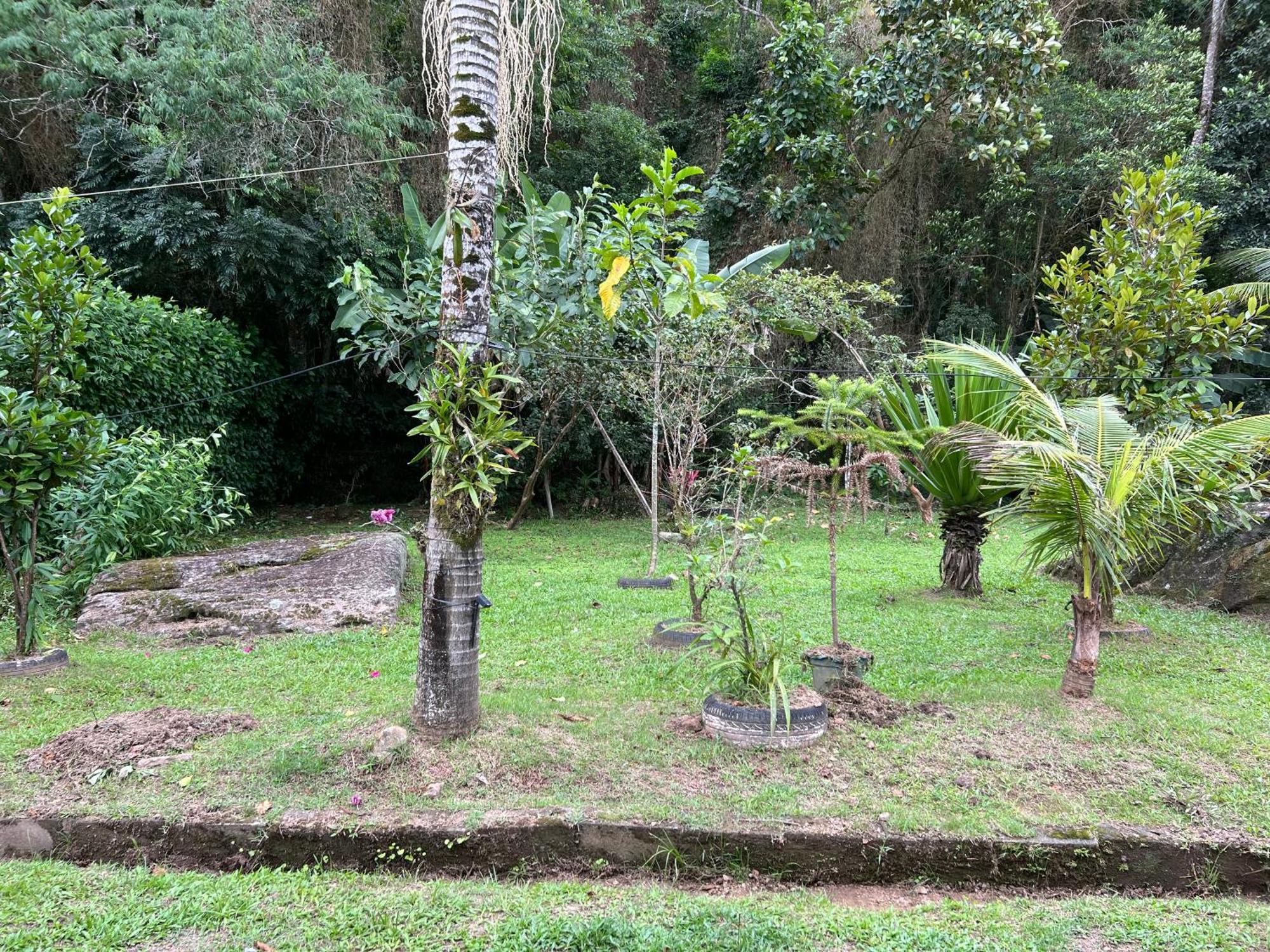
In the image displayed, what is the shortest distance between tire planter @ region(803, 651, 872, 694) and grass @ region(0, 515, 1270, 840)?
14cm

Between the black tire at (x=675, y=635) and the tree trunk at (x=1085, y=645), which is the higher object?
the tree trunk at (x=1085, y=645)

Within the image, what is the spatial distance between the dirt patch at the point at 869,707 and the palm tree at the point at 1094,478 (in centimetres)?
81

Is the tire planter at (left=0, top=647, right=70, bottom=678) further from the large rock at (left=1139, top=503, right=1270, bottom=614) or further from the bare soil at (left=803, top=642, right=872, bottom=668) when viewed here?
the large rock at (left=1139, top=503, right=1270, bottom=614)

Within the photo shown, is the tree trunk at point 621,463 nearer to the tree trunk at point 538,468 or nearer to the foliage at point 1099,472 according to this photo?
the tree trunk at point 538,468

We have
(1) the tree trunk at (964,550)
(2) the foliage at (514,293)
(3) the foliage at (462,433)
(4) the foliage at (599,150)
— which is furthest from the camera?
(4) the foliage at (599,150)

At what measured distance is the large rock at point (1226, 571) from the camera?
6324 millimetres

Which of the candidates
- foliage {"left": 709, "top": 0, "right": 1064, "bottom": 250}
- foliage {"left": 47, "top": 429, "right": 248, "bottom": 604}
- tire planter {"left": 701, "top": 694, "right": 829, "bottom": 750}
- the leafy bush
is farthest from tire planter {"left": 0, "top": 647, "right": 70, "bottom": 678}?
foliage {"left": 709, "top": 0, "right": 1064, "bottom": 250}

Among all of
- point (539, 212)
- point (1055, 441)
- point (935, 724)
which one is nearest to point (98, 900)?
point (935, 724)

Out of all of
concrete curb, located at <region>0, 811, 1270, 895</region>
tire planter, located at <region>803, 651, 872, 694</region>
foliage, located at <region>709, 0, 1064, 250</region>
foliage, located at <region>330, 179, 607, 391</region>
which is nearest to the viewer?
concrete curb, located at <region>0, 811, 1270, 895</region>

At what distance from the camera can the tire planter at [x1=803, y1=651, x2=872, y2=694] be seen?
414cm

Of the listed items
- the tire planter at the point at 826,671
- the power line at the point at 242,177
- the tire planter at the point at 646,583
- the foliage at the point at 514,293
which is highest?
the power line at the point at 242,177

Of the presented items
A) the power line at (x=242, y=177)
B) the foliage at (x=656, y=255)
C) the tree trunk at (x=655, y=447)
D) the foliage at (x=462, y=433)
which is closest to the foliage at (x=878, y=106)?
the power line at (x=242, y=177)

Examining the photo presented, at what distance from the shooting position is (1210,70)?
12.2 m

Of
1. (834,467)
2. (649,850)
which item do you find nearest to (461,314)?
(834,467)
